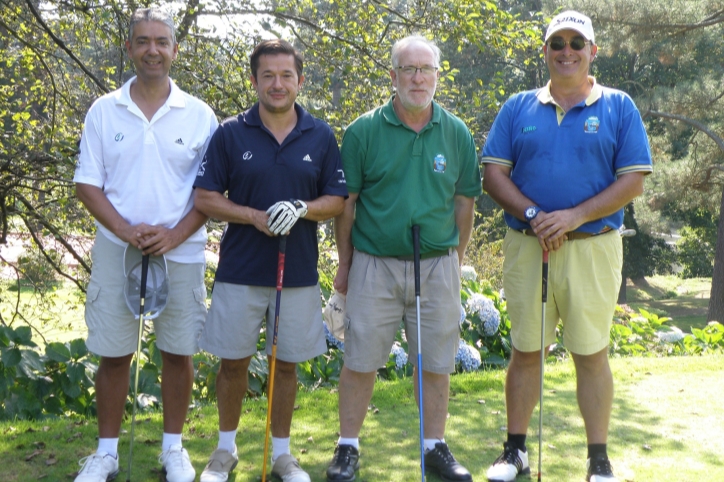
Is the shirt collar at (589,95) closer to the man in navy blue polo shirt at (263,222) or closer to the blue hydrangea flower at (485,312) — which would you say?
the man in navy blue polo shirt at (263,222)

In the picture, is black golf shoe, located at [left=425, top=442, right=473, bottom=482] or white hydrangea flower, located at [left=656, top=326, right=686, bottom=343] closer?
black golf shoe, located at [left=425, top=442, right=473, bottom=482]

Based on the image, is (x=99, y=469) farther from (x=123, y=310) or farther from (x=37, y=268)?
→ (x=37, y=268)

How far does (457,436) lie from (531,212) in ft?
4.97

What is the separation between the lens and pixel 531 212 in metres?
3.80

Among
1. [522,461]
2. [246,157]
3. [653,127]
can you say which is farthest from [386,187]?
[653,127]

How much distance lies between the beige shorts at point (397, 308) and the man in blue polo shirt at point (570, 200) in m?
0.34

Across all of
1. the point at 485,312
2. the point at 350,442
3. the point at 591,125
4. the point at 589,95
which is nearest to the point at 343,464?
the point at 350,442

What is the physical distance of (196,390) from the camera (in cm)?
575

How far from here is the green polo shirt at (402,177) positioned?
390 cm

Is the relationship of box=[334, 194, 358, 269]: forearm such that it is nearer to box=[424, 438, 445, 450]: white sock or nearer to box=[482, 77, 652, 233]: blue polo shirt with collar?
box=[482, 77, 652, 233]: blue polo shirt with collar

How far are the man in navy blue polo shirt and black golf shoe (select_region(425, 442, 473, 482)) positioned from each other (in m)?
0.66

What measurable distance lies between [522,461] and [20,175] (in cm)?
430

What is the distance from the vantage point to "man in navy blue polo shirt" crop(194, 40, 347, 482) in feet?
12.2

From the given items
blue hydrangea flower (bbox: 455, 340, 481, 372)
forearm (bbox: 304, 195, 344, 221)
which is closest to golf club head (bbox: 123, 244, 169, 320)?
forearm (bbox: 304, 195, 344, 221)
